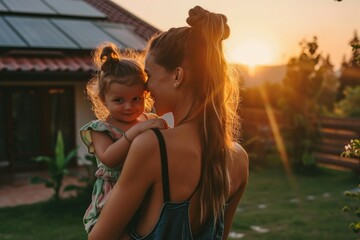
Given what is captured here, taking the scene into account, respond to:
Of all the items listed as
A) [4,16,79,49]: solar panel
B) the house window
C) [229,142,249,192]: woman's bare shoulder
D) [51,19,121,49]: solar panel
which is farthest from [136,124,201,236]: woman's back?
the house window

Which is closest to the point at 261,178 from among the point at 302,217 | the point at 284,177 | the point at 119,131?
the point at 284,177

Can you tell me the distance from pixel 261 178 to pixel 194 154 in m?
10.5

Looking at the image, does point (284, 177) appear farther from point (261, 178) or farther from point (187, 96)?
point (187, 96)

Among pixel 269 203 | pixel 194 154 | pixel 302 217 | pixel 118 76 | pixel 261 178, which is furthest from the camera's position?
pixel 261 178

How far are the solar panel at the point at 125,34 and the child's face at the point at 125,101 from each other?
10.3 m

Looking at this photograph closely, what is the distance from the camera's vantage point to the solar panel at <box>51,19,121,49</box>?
12.2 meters

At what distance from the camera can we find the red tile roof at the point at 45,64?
10.6m

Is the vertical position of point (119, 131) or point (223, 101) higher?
point (223, 101)

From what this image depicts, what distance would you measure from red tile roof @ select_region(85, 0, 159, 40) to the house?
1.39 meters

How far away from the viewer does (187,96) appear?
1.82 metres

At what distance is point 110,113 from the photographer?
7.68ft

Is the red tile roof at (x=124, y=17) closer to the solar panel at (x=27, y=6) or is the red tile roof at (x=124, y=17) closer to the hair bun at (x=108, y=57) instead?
the solar panel at (x=27, y=6)

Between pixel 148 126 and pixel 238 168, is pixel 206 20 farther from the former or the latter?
pixel 238 168

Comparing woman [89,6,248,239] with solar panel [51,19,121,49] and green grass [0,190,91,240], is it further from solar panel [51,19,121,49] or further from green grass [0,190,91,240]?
solar panel [51,19,121,49]
